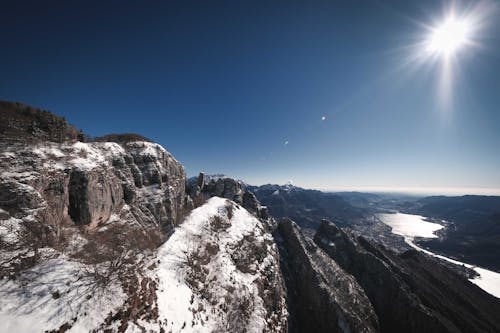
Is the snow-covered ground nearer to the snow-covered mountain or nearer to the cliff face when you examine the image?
the snow-covered mountain

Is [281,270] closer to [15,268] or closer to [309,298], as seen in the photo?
[309,298]

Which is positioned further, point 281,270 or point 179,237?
point 281,270

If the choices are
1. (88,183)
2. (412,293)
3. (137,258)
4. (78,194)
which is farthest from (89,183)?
(412,293)

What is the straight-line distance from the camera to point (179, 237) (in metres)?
26.2

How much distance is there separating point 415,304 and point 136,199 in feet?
221

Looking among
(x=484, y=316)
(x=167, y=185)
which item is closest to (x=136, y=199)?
(x=167, y=185)

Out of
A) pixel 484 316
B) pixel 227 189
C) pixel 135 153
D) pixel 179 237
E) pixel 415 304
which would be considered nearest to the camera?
pixel 179 237

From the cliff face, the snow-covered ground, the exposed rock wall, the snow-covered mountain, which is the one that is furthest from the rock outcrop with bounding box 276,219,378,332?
the snow-covered ground

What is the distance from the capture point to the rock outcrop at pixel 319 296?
32.0 meters

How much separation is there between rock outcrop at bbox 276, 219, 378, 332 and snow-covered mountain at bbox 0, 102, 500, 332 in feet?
0.69

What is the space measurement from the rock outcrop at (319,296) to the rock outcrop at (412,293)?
45.6ft

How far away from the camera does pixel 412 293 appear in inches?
1975

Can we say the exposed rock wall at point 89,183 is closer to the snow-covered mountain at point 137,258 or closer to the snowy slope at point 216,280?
the snow-covered mountain at point 137,258

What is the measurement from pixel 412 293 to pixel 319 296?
116 feet
